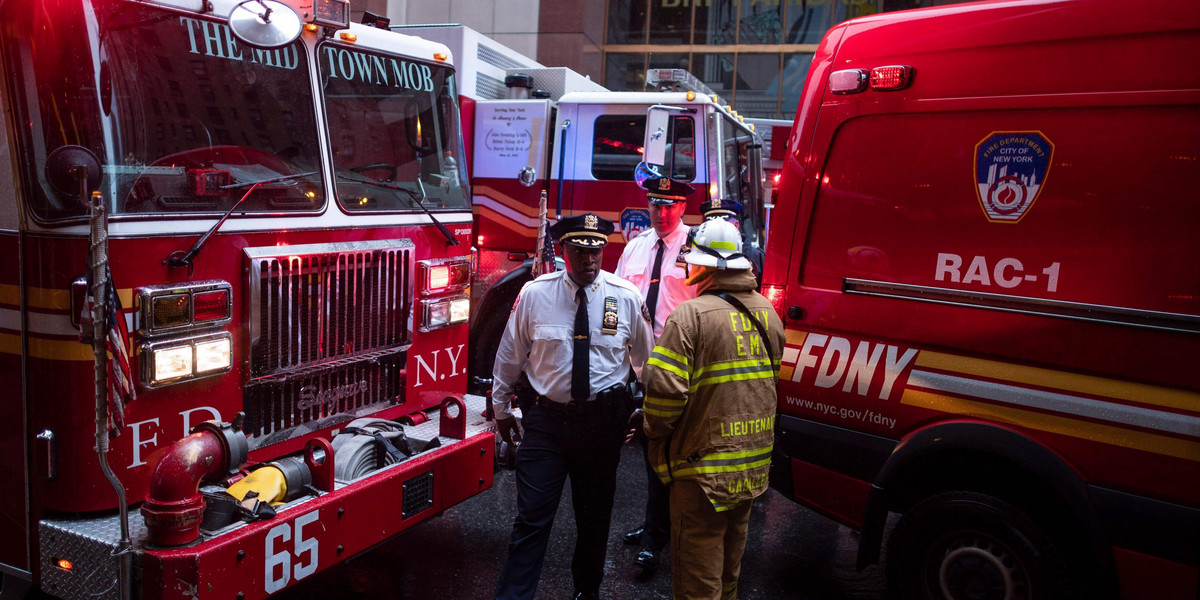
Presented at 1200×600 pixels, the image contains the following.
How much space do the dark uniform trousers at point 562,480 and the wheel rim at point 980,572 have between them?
1.46 metres

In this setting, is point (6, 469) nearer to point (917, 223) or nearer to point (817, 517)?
point (917, 223)

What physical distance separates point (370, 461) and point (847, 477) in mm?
2133

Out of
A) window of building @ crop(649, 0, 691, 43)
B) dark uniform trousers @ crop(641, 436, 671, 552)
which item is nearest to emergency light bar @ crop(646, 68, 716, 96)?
dark uniform trousers @ crop(641, 436, 671, 552)

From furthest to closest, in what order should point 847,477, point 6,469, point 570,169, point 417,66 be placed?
point 570,169
point 417,66
point 847,477
point 6,469

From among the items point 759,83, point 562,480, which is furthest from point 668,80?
point 759,83

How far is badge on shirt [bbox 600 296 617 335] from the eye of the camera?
12.7 ft

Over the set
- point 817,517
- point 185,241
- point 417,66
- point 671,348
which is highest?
point 417,66

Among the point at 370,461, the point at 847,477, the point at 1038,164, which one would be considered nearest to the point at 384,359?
the point at 370,461

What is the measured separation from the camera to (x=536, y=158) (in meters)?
7.32

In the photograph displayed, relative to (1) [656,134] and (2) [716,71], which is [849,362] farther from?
(2) [716,71]

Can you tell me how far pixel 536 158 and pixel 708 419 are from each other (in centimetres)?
439

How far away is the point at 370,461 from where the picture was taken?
3.84m

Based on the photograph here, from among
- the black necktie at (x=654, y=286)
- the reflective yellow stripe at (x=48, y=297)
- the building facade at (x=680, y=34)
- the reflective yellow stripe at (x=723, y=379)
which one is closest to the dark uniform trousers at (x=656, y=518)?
the black necktie at (x=654, y=286)

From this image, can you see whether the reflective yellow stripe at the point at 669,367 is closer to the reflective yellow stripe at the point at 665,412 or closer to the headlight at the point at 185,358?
the reflective yellow stripe at the point at 665,412
